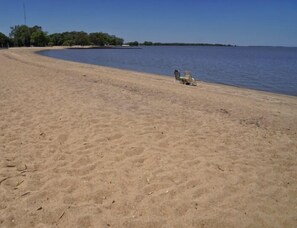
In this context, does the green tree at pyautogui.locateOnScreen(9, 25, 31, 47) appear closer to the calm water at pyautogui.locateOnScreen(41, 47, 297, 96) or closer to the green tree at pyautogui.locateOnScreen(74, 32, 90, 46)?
the green tree at pyautogui.locateOnScreen(74, 32, 90, 46)

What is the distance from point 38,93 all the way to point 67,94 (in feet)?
3.11

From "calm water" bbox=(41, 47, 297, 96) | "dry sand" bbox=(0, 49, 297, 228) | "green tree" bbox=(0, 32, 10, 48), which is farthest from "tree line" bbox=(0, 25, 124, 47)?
"dry sand" bbox=(0, 49, 297, 228)

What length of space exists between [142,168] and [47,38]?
433 ft

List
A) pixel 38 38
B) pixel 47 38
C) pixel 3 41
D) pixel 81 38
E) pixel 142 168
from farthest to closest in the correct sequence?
pixel 81 38, pixel 47 38, pixel 38 38, pixel 3 41, pixel 142 168

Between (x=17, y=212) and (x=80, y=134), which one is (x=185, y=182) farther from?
(x=80, y=134)

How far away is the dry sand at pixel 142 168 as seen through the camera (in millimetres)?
3336

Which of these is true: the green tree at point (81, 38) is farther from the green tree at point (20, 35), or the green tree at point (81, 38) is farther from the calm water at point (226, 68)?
the calm water at point (226, 68)

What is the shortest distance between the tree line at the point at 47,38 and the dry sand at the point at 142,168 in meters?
111

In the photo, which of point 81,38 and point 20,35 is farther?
point 81,38

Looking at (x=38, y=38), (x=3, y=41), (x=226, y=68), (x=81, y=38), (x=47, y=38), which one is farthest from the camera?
(x=81, y=38)

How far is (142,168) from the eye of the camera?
173 inches

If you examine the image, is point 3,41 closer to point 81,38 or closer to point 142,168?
point 81,38

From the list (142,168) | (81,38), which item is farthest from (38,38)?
(142,168)

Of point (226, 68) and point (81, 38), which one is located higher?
point (81, 38)
